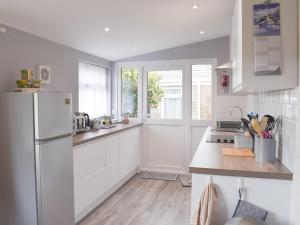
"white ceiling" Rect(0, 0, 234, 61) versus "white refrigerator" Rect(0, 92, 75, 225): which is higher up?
"white ceiling" Rect(0, 0, 234, 61)

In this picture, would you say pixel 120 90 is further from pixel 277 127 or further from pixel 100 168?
pixel 277 127

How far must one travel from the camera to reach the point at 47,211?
2195 millimetres

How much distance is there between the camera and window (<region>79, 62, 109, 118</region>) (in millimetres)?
4011

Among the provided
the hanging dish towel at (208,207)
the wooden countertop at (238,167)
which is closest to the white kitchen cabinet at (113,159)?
the wooden countertop at (238,167)

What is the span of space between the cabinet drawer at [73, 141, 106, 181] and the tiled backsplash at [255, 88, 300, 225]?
1.94 m

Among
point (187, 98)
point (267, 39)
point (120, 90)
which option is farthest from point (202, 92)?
point (267, 39)

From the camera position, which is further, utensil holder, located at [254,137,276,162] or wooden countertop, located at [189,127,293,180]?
utensil holder, located at [254,137,276,162]

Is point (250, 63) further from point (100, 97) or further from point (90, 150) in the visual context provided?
point (100, 97)

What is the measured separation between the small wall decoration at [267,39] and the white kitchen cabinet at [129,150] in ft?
8.86

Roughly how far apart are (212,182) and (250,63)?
789mm

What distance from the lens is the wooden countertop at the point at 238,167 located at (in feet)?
4.93

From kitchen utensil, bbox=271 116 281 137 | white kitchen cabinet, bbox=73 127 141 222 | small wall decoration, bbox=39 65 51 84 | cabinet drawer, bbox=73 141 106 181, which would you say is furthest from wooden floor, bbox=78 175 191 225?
small wall decoration, bbox=39 65 51 84

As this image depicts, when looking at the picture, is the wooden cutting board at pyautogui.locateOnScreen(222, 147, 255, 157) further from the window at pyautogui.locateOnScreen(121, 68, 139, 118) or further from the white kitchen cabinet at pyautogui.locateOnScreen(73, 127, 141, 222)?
the window at pyautogui.locateOnScreen(121, 68, 139, 118)

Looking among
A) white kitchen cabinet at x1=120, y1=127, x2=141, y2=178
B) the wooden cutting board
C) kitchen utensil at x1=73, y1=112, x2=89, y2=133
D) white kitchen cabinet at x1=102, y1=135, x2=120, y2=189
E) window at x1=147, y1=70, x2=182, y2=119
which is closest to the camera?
the wooden cutting board
